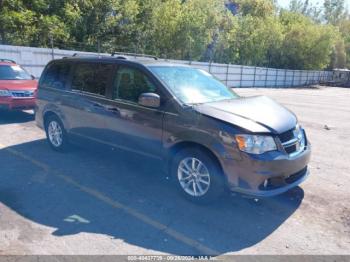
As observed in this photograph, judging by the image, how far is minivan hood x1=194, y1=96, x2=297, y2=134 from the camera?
3834mm

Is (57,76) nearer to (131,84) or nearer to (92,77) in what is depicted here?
(92,77)

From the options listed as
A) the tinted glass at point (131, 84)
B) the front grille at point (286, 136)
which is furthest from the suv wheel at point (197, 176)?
the tinted glass at point (131, 84)

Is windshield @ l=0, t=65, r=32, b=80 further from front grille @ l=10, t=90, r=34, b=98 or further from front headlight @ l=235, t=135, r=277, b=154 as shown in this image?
front headlight @ l=235, t=135, r=277, b=154

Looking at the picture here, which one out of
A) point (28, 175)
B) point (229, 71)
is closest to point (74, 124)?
point (28, 175)

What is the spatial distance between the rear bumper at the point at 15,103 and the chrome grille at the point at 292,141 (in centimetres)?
740

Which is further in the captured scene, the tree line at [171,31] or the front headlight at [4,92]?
the tree line at [171,31]

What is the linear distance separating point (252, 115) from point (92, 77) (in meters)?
2.83

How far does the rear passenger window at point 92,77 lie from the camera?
518 cm

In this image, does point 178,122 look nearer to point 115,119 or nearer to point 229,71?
point 115,119

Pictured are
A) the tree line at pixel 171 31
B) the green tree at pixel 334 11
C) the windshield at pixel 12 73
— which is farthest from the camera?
the green tree at pixel 334 11

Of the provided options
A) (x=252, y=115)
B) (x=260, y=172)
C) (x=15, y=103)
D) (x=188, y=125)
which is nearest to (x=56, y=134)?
(x=188, y=125)

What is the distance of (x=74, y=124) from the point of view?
5754 mm

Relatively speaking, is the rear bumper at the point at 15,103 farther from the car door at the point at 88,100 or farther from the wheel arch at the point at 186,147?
the wheel arch at the point at 186,147

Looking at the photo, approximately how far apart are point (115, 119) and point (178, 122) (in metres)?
1.23
